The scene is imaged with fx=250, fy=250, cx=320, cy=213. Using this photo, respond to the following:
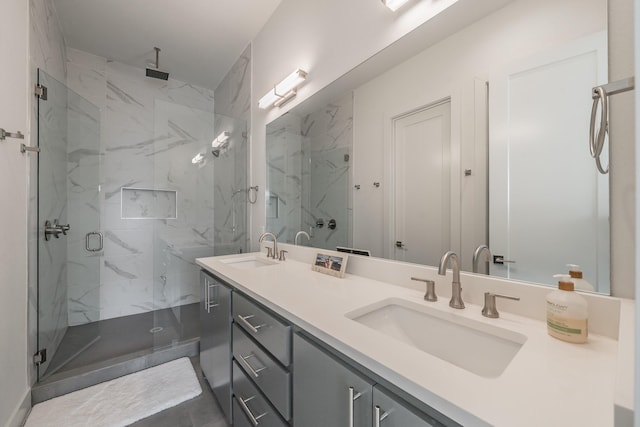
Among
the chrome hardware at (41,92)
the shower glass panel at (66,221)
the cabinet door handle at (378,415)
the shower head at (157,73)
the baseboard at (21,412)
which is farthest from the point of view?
the shower head at (157,73)

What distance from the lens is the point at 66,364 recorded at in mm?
1847

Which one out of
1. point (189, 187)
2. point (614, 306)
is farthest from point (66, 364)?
Result: point (614, 306)

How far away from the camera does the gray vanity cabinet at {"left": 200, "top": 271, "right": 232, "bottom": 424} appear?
1357mm

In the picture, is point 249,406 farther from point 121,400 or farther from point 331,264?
point 121,400

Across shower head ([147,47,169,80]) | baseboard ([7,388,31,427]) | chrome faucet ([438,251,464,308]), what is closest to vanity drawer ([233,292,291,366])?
chrome faucet ([438,251,464,308])

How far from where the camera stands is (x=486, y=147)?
2.97ft

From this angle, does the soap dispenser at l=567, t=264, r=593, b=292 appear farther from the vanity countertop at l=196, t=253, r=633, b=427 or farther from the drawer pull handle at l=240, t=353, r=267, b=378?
the drawer pull handle at l=240, t=353, r=267, b=378

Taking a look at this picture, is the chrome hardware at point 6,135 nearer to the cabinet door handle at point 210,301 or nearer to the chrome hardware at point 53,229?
the chrome hardware at point 53,229

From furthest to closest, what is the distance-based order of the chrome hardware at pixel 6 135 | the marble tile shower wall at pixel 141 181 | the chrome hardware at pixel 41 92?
the marble tile shower wall at pixel 141 181, the chrome hardware at pixel 41 92, the chrome hardware at pixel 6 135

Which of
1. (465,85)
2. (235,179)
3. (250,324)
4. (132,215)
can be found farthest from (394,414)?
(132,215)

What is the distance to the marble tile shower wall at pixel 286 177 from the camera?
1.87 meters

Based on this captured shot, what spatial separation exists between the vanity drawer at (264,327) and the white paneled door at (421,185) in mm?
634

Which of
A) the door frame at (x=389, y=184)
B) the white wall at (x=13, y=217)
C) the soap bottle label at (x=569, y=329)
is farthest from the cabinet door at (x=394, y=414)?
the white wall at (x=13, y=217)

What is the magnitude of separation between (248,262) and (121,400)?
1.16 m
